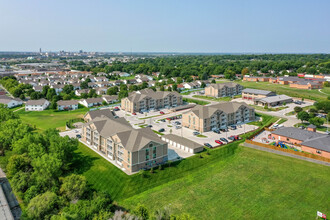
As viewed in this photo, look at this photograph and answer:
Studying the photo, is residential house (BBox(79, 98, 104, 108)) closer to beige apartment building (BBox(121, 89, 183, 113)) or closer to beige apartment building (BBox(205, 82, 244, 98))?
beige apartment building (BBox(121, 89, 183, 113))

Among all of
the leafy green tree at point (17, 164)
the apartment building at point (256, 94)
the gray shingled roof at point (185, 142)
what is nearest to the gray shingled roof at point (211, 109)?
the gray shingled roof at point (185, 142)

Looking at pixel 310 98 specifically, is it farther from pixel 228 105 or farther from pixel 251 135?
pixel 251 135

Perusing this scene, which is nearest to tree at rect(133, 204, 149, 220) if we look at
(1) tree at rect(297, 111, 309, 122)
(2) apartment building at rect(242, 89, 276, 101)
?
(1) tree at rect(297, 111, 309, 122)

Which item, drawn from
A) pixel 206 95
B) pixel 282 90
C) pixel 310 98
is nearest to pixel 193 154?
pixel 206 95

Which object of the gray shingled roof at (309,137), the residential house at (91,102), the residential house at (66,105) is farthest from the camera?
the residential house at (91,102)

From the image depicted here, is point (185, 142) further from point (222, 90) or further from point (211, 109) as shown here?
point (222, 90)

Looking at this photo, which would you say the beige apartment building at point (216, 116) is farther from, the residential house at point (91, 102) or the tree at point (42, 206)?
the residential house at point (91, 102)
